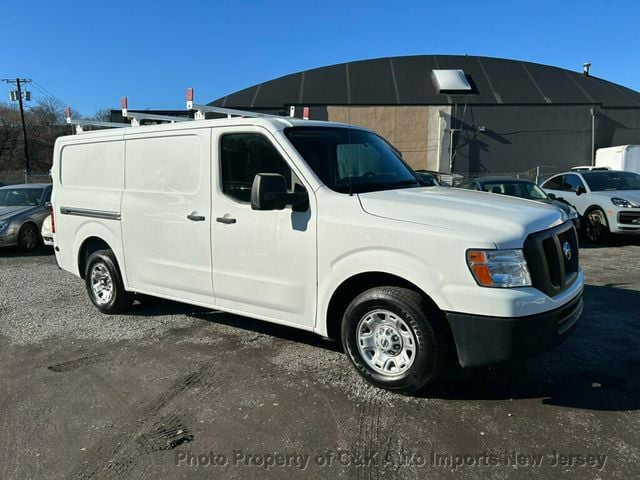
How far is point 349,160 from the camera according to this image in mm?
4254

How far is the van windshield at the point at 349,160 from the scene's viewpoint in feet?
13.3

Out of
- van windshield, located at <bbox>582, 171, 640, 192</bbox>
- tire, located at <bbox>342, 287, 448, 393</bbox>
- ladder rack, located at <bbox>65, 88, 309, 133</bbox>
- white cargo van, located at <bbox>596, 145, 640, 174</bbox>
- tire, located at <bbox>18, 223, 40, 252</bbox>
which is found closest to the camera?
tire, located at <bbox>342, 287, 448, 393</bbox>

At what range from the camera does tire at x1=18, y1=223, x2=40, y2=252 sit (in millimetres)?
10781

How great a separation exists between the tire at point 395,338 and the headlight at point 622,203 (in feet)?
28.7

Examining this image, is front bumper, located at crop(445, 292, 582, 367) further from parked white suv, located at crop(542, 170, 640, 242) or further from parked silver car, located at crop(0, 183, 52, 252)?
parked silver car, located at crop(0, 183, 52, 252)

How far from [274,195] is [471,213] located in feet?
4.73

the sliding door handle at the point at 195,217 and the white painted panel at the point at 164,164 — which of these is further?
the white painted panel at the point at 164,164

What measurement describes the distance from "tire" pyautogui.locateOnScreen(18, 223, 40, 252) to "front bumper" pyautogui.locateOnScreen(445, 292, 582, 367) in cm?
1054

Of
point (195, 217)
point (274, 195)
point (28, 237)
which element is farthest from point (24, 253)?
point (274, 195)

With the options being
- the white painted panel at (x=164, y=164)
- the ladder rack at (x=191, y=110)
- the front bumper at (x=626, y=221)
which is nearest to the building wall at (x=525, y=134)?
the front bumper at (x=626, y=221)

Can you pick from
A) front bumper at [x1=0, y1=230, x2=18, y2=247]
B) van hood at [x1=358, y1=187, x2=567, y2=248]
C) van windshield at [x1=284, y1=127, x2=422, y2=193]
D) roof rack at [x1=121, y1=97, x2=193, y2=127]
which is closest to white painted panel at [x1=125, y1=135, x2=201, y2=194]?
roof rack at [x1=121, y1=97, x2=193, y2=127]

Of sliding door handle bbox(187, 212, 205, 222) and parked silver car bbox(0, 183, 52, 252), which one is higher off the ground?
sliding door handle bbox(187, 212, 205, 222)

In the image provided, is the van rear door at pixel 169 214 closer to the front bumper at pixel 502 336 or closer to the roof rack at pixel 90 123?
the roof rack at pixel 90 123

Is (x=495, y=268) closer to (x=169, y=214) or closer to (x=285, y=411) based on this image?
(x=285, y=411)
